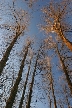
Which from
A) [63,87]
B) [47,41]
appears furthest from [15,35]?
[63,87]

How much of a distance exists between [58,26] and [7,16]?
20.4 ft

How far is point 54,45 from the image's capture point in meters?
16.5

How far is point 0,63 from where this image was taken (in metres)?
11.2

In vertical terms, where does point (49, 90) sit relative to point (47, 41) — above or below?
below

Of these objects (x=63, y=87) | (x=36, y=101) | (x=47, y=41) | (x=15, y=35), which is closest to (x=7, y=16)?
(x=15, y=35)

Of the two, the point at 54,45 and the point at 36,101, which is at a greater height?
the point at 54,45

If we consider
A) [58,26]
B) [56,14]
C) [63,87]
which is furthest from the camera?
[63,87]

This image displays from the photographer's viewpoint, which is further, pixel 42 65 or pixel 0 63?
pixel 42 65

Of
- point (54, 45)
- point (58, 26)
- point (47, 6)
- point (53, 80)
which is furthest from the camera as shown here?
point (53, 80)

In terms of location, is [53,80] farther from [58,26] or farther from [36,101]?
[58,26]

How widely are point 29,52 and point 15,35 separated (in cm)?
485

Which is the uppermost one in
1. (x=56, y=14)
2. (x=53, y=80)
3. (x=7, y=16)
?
(x=7, y=16)

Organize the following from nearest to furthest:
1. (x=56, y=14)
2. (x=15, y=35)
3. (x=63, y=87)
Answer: (x=56, y=14)
(x=15, y=35)
(x=63, y=87)

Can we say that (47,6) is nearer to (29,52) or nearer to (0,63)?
(0,63)
